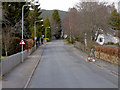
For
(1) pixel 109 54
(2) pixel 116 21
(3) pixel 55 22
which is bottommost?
(1) pixel 109 54

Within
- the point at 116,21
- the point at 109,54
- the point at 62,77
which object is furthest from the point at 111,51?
the point at 62,77

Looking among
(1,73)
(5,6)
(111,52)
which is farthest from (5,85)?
(5,6)

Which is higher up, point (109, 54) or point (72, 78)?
point (109, 54)

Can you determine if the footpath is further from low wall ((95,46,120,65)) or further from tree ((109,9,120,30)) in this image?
tree ((109,9,120,30))

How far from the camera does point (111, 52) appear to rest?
22.1 m

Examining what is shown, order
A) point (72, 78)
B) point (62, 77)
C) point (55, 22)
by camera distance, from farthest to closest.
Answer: point (55, 22)
point (62, 77)
point (72, 78)

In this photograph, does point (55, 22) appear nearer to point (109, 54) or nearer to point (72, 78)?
point (109, 54)

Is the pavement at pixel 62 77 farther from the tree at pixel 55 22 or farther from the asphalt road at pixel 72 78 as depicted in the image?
the tree at pixel 55 22

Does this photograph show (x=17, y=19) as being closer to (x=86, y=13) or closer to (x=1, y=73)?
(x=86, y=13)

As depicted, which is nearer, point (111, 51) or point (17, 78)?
point (17, 78)

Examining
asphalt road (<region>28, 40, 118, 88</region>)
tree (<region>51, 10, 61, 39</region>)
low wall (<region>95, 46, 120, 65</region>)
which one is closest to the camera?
asphalt road (<region>28, 40, 118, 88</region>)

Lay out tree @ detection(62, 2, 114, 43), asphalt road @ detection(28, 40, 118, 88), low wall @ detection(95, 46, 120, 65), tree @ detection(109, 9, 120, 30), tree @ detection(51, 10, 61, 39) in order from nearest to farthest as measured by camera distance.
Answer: asphalt road @ detection(28, 40, 118, 88) → tree @ detection(109, 9, 120, 30) → low wall @ detection(95, 46, 120, 65) → tree @ detection(62, 2, 114, 43) → tree @ detection(51, 10, 61, 39)

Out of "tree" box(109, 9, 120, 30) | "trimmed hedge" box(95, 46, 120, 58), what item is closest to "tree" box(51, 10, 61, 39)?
"trimmed hedge" box(95, 46, 120, 58)

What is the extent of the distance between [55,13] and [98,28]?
261 ft
